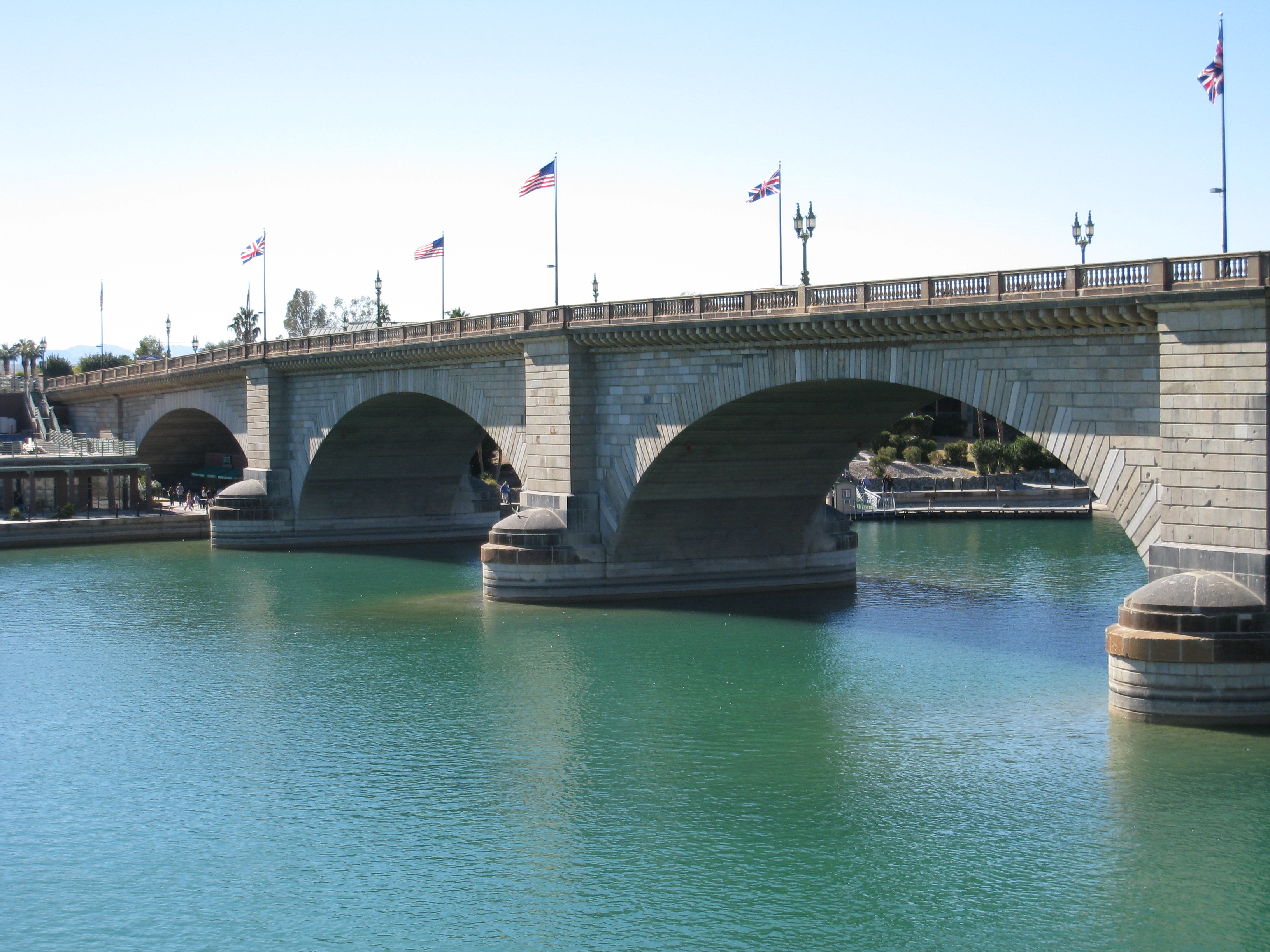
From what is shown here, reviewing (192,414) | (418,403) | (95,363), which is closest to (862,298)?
(418,403)

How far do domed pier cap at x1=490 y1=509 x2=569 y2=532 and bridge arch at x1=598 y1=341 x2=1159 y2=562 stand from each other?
156 centimetres

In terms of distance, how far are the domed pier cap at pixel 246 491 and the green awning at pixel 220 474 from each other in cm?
1647

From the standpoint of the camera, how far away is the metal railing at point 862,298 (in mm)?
26000

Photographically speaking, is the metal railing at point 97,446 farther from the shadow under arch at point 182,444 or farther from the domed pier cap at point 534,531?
the domed pier cap at point 534,531

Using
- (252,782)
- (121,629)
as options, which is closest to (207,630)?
(121,629)

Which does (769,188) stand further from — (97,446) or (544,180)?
(97,446)

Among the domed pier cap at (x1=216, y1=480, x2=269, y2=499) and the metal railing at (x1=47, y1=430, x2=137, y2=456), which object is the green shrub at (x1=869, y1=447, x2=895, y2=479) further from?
the metal railing at (x1=47, y1=430, x2=137, y2=456)

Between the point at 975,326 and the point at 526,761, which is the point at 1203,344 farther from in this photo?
the point at 526,761

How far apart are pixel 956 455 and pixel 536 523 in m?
53.6

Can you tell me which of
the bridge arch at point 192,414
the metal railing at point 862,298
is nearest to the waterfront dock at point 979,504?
the metal railing at point 862,298

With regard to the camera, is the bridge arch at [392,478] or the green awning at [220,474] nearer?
the bridge arch at [392,478]

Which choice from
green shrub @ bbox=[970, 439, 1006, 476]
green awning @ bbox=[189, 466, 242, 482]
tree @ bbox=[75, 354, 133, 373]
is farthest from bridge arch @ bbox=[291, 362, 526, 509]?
A: tree @ bbox=[75, 354, 133, 373]

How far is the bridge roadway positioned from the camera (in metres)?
25.5

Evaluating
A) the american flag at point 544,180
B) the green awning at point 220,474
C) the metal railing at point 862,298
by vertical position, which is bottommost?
the green awning at point 220,474
